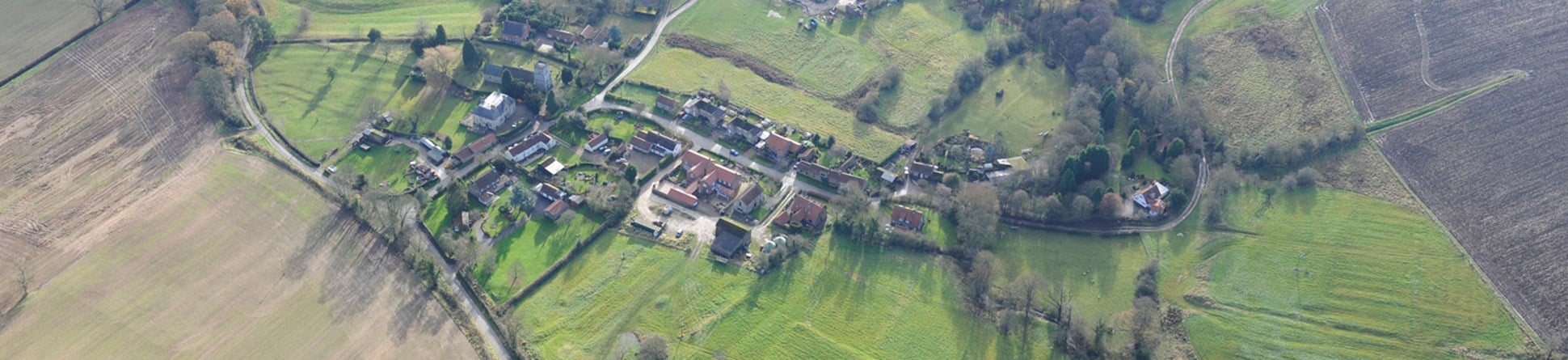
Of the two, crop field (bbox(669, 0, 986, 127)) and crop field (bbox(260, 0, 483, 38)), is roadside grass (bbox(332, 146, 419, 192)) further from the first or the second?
crop field (bbox(669, 0, 986, 127))

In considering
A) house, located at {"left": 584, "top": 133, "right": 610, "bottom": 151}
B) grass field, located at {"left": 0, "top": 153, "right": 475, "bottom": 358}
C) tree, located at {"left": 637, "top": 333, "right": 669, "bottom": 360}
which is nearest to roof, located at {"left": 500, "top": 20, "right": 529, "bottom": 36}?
house, located at {"left": 584, "top": 133, "right": 610, "bottom": 151}

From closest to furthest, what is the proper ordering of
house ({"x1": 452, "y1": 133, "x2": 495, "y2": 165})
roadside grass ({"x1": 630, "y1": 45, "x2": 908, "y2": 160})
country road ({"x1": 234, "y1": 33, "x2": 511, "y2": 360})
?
1. country road ({"x1": 234, "y1": 33, "x2": 511, "y2": 360})
2. house ({"x1": 452, "y1": 133, "x2": 495, "y2": 165})
3. roadside grass ({"x1": 630, "y1": 45, "x2": 908, "y2": 160})

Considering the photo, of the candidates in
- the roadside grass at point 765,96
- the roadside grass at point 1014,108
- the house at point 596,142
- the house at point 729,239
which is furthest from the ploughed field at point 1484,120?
the house at point 596,142

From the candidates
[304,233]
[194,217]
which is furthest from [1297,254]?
[194,217]

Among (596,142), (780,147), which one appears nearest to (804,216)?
(780,147)

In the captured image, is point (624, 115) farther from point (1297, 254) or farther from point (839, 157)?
point (1297, 254)

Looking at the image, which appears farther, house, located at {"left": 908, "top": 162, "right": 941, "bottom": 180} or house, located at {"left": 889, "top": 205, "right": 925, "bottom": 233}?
house, located at {"left": 908, "top": 162, "right": 941, "bottom": 180}

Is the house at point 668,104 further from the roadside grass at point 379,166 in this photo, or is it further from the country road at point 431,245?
the country road at point 431,245
